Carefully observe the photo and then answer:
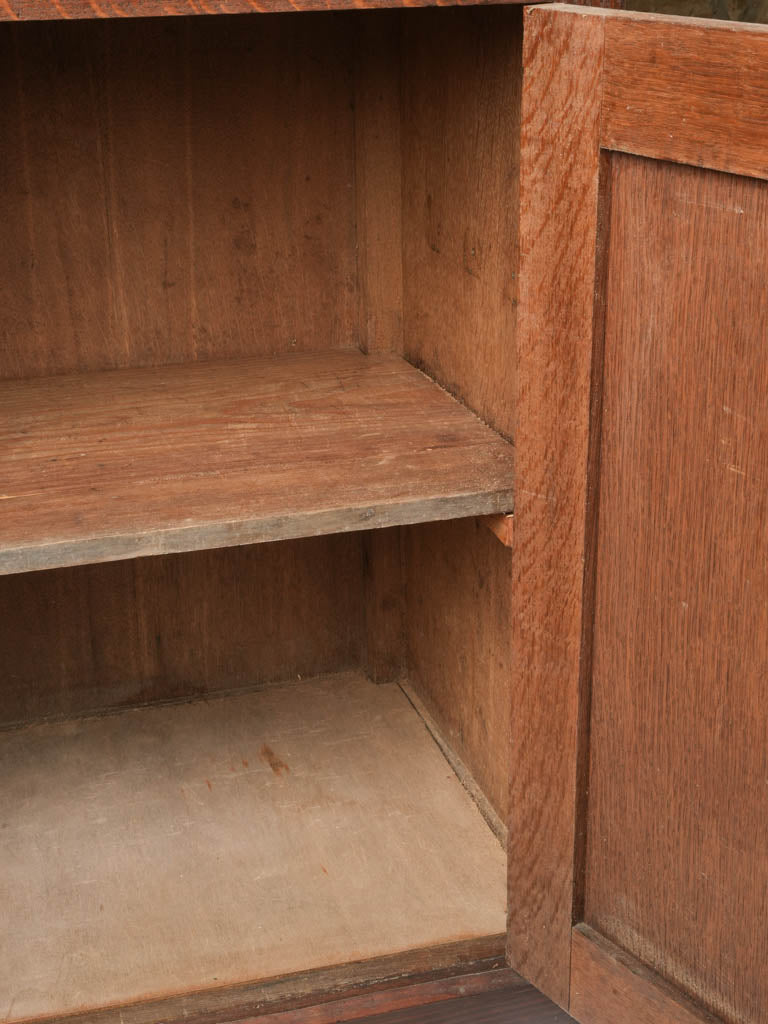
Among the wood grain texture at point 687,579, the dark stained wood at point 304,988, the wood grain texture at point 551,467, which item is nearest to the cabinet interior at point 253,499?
the dark stained wood at point 304,988

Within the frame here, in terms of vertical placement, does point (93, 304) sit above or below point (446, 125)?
below

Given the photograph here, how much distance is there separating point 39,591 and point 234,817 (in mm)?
461

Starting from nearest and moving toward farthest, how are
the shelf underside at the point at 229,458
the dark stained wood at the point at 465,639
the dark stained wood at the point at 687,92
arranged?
the dark stained wood at the point at 687,92 → the shelf underside at the point at 229,458 → the dark stained wood at the point at 465,639

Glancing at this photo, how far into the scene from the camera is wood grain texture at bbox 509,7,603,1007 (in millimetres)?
946

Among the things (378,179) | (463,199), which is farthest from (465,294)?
(378,179)

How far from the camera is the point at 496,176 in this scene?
1.37 metres

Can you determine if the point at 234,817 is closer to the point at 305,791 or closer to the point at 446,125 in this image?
the point at 305,791

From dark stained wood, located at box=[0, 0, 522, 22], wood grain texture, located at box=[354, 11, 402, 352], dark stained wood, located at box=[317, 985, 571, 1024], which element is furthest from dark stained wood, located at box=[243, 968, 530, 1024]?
dark stained wood, located at box=[0, 0, 522, 22]

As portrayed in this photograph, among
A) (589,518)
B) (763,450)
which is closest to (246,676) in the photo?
(589,518)

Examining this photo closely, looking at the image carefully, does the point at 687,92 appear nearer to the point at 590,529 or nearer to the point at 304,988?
the point at 590,529

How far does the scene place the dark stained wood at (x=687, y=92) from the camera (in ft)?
2.58

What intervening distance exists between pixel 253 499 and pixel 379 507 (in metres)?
0.13

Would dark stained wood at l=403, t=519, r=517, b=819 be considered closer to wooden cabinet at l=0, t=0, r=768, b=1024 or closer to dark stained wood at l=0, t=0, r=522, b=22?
wooden cabinet at l=0, t=0, r=768, b=1024

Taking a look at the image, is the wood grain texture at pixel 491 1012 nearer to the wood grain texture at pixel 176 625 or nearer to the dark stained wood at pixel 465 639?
the dark stained wood at pixel 465 639
